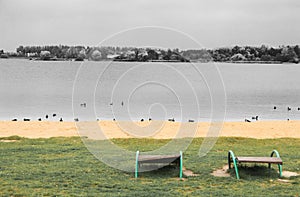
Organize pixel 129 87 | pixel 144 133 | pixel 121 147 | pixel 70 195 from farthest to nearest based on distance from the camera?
pixel 129 87
pixel 144 133
pixel 121 147
pixel 70 195

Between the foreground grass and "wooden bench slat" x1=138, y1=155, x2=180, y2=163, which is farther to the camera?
"wooden bench slat" x1=138, y1=155, x2=180, y2=163

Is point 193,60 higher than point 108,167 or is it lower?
higher

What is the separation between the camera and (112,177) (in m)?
10.1

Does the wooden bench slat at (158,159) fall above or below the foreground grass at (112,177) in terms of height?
above

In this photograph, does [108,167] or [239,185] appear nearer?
[239,185]

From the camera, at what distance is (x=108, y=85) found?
65.2 metres

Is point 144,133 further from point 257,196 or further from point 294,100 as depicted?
point 294,100

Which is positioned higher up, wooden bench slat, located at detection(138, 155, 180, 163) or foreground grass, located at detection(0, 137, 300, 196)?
wooden bench slat, located at detection(138, 155, 180, 163)

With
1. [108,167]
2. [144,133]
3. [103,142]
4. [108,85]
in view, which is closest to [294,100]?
[108,85]

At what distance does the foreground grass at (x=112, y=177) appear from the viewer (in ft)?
29.2

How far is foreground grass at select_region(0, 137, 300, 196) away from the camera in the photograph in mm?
8914

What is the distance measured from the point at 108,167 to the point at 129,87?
44214mm

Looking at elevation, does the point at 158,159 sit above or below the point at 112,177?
above

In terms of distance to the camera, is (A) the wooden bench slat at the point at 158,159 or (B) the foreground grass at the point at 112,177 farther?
(A) the wooden bench slat at the point at 158,159
